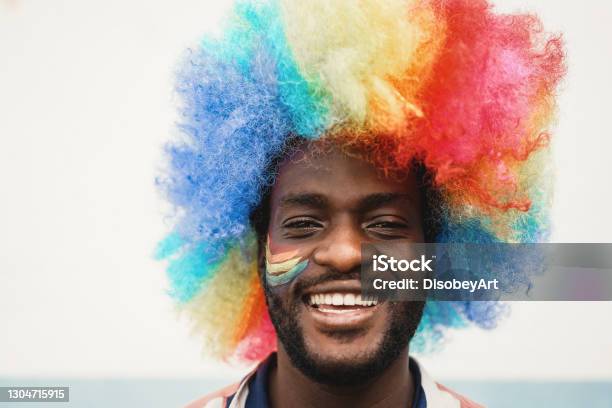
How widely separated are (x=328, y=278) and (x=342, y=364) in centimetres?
28

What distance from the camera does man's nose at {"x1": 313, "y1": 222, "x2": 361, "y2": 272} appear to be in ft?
8.73

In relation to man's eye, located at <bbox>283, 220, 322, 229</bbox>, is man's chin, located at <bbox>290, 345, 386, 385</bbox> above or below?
below

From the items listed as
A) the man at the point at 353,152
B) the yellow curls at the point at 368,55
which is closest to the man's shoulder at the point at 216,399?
the man at the point at 353,152

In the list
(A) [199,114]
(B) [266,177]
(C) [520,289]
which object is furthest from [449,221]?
(A) [199,114]

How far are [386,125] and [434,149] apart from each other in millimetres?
193

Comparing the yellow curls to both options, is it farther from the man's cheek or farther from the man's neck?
the man's neck

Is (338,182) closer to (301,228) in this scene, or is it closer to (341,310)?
(301,228)

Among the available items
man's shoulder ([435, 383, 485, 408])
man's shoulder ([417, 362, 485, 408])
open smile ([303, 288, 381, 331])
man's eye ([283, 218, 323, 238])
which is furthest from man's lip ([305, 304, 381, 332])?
man's shoulder ([435, 383, 485, 408])

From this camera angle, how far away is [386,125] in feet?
8.56

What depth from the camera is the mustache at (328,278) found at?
105 inches

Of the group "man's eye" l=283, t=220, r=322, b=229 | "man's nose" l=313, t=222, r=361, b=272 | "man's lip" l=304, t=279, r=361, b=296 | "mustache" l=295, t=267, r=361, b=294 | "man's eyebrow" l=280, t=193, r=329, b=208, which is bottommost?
"man's lip" l=304, t=279, r=361, b=296

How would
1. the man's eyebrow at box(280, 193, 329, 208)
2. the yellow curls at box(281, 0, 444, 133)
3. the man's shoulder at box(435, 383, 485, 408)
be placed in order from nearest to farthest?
1. the yellow curls at box(281, 0, 444, 133)
2. the man's eyebrow at box(280, 193, 329, 208)
3. the man's shoulder at box(435, 383, 485, 408)

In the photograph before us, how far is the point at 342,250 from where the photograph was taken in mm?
2658

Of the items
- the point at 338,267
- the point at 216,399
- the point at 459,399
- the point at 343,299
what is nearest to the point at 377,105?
the point at 338,267
